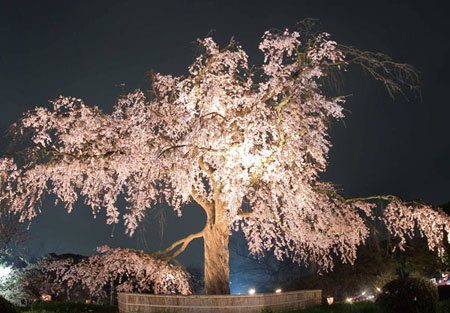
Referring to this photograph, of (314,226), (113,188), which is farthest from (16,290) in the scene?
(314,226)

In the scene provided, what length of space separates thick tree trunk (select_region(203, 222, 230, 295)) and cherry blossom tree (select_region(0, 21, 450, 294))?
33 millimetres

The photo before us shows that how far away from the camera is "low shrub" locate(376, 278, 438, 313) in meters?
9.84

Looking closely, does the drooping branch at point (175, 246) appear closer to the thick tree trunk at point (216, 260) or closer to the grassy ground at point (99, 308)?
the thick tree trunk at point (216, 260)

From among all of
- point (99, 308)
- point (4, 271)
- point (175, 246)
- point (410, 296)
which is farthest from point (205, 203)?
point (4, 271)

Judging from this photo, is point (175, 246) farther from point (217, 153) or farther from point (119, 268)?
point (217, 153)

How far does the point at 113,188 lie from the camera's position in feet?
40.2

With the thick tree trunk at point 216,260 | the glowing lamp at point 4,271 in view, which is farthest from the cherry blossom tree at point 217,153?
the glowing lamp at point 4,271

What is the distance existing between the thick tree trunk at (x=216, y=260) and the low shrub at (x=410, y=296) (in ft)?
15.4

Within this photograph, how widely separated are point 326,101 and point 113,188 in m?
7.32

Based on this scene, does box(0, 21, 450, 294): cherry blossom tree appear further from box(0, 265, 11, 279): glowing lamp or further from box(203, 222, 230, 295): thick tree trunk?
box(0, 265, 11, 279): glowing lamp

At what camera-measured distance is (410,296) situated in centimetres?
992

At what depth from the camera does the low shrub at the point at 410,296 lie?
32.3ft

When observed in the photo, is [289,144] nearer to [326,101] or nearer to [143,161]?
[326,101]

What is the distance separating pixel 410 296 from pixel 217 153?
241 inches
